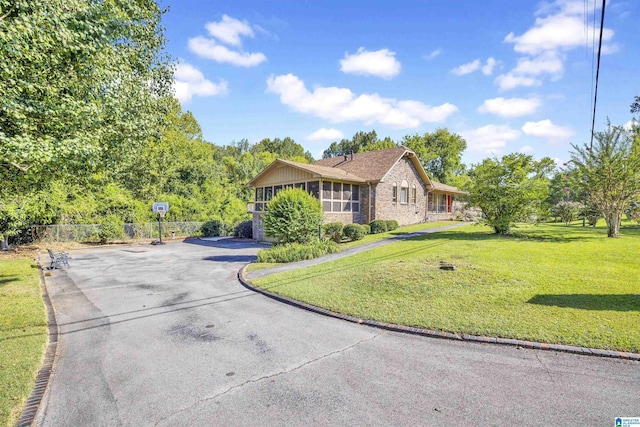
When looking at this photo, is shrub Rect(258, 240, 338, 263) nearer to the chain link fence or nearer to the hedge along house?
the hedge along house

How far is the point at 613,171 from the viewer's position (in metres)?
15.7

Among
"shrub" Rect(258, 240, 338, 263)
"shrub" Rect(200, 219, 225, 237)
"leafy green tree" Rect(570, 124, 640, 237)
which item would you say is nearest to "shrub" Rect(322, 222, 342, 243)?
"shrub" Rect(258, 240, 338, 263)

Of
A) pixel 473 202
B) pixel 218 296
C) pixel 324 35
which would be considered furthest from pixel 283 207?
pixel 473 202

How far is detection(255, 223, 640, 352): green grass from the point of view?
5750 mm

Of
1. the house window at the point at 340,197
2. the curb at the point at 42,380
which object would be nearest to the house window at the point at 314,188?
the house window at the point at 340,197

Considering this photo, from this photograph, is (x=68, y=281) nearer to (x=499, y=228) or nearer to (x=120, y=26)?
(x=120, y=26)

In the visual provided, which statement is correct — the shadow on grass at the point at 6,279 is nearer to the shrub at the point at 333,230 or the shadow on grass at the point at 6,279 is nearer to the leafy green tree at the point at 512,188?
the shrub at the point at 333,230

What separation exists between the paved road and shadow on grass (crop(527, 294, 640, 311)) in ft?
7.49

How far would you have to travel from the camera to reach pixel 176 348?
548 centimetres

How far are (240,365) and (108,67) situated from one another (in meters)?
7.24

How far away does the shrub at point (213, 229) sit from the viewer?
2902 centimetres

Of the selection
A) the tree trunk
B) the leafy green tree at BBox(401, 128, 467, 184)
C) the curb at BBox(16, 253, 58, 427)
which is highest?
the leafy green tree at BBox(401, 128, 467, 184)

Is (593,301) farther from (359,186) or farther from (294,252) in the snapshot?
(359,186)

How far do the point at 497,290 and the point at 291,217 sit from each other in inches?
374
